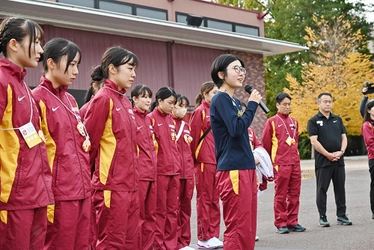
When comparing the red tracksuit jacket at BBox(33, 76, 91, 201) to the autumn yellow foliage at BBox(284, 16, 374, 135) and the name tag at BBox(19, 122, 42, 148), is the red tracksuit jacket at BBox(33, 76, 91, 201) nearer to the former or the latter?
the name tag at BBox(19, 122, 42, 148)

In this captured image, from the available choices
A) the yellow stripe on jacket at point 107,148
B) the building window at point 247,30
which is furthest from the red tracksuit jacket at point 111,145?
the building window at point 247,30

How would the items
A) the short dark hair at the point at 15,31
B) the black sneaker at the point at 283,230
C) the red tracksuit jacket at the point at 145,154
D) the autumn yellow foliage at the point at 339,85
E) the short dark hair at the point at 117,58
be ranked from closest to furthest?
1. the short dark hair at the point at 15,31
2. the short dark hair at the point at 117,58
3. the red tracksuit jacket at the point at 145,154
4. the black sneaker at the point at 283,230
5. the autumn yellow foliage at the point at 339,85

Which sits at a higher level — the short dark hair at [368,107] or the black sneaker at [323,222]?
the short dark hair at [368,107]

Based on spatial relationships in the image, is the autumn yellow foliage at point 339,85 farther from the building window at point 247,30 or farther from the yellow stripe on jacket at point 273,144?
the yellow stripe on jacket at point 273,144

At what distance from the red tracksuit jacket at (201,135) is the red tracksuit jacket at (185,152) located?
16 centimetres

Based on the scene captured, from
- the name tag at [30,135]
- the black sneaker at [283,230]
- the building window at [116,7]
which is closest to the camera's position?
the name tag at [30,135]

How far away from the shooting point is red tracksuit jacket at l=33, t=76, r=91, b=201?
437cm

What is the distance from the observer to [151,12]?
923 inches

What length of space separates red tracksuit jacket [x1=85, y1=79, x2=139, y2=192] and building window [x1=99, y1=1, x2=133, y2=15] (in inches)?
638

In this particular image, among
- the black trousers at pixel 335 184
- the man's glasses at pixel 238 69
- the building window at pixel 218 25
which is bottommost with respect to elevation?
the black trousers at pixel 335 184

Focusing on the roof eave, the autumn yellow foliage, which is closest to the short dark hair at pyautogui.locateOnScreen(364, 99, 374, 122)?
the roof eave

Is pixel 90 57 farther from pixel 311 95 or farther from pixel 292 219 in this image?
pixel 311 95

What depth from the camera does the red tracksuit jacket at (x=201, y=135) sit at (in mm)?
8602

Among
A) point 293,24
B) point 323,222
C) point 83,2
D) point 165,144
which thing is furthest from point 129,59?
point 293,24
